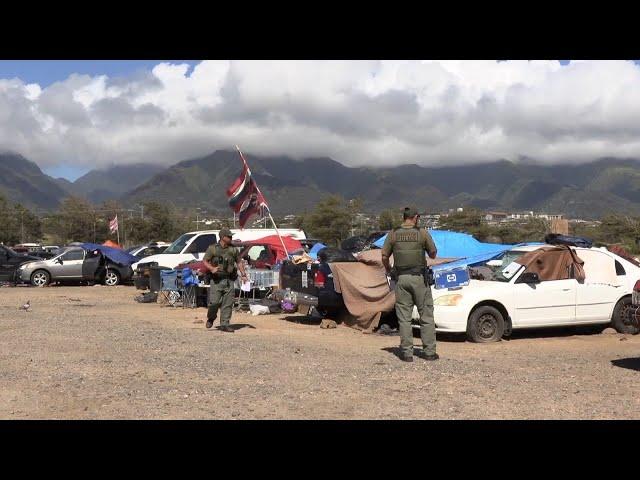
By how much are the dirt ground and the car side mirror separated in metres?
1.01

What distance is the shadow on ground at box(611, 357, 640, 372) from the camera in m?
8.66

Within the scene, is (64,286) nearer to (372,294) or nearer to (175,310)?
(175,310)

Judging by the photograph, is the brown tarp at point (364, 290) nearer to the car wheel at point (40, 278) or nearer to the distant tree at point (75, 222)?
the car wheel at point (40, 278)

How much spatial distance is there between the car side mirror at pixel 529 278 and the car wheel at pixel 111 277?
1684 cm

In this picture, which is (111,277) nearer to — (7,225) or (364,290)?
(364,290)

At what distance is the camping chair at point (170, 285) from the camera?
16.6m

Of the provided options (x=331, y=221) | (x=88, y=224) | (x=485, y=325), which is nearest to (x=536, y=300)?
(x=485, y=325)

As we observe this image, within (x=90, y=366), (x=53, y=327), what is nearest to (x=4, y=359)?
(x=90, y=366)

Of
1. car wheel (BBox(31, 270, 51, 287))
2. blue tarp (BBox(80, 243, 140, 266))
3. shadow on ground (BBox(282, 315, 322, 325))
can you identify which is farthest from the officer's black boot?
car wheel (BBox(31, 270, 51, 287))

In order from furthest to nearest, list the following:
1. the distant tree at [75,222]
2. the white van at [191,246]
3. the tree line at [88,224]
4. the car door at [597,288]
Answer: the distant tree at [75,222]
the tree line at [88,224]
the white van at [191,246]
the car door at [597,288]

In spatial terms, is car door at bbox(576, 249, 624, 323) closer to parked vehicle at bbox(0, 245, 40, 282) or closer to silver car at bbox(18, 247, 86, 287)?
silver car at bbox(18, 247, 86, 287)

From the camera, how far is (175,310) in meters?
15.8

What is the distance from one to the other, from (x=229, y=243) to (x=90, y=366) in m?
4.39

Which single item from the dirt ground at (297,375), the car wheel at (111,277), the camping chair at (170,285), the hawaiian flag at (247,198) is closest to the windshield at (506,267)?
the dirt ground at (297,375)
